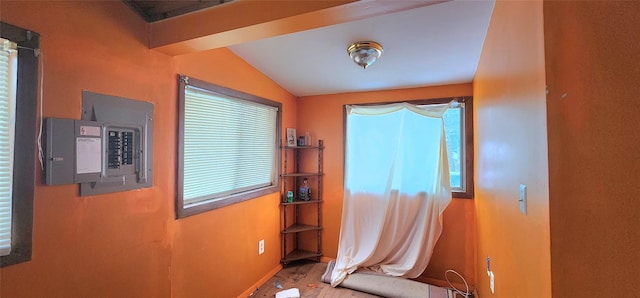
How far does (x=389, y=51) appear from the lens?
1.83 meters

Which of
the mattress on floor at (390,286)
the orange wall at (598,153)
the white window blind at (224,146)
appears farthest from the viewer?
the mattress on floor at (390,286)

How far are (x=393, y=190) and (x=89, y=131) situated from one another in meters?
2.34

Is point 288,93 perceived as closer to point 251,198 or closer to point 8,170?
point 251,198

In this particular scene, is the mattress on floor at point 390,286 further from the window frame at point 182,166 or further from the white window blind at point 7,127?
the white window blind at point 7,127

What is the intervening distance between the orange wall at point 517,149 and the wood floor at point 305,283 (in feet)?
4.44

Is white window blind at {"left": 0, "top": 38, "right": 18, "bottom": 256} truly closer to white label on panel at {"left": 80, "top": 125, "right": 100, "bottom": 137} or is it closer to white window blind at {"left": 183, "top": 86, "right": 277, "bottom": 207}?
white label on panel at {"left": 80, "top": 125, "right": 100, "bottom": 137}

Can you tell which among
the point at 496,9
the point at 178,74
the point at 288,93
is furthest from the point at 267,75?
the point at 496,9

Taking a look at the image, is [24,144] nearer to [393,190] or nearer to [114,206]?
[114,206]

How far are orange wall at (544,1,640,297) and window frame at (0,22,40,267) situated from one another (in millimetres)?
1802

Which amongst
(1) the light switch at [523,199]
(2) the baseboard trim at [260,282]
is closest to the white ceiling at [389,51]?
(1) the light switch at [523,199]

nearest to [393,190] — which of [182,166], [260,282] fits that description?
[260,282]

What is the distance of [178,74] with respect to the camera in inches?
65.6

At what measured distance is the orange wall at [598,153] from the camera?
0.62 metres

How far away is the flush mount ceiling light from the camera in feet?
5.56
